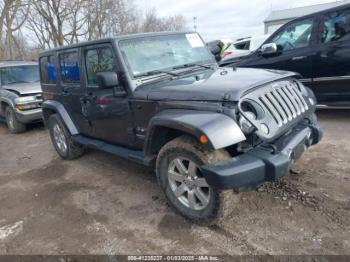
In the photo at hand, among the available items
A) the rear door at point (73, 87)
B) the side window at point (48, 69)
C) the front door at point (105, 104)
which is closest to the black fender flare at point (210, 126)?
the front door at point (105, 104)

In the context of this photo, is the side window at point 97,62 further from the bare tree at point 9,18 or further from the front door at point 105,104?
the bare tree at point 9,18

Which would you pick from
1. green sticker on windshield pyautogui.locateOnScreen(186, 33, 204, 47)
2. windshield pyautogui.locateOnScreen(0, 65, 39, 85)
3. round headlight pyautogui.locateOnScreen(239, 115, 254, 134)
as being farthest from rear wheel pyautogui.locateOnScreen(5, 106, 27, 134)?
round headlight pyautogui.locateOnScreen(239, 115, 254, 134)

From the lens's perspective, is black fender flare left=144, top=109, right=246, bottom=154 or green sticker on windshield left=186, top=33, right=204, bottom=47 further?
green sticker on windshield left=186, top=33, right=204, bottom=47

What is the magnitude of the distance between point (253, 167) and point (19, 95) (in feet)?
21.3

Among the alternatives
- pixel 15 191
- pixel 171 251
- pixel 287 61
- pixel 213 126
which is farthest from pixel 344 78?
pixel 15 191

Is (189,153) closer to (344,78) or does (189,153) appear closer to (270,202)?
(270,202)

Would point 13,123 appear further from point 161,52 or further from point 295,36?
point 295,36

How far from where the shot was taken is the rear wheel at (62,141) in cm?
499

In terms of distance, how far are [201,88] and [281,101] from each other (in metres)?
0.76

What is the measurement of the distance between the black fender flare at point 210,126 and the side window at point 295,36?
3.79 metres

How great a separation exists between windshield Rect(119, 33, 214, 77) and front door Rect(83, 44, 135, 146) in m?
0.21

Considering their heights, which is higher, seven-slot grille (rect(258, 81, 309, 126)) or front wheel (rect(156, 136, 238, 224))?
seven-slot grille (rect(258, 81, 309, 126))

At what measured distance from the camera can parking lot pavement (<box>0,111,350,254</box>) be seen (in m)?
2.69

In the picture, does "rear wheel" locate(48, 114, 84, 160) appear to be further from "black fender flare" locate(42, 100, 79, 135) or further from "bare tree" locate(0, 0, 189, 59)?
"bare tree" locate(0, 0, 189, 59)
